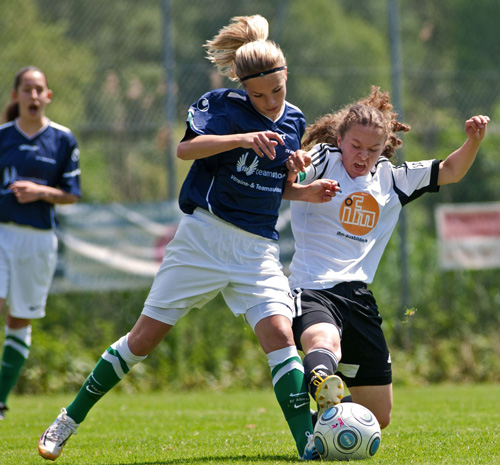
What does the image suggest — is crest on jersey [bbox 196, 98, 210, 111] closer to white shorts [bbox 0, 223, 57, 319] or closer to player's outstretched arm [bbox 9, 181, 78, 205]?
player's outstretched arm [bbox 9, 181, 78, 205]

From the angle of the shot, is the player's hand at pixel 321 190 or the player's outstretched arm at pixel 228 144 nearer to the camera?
the player's outstretched arm at pixel 228 144

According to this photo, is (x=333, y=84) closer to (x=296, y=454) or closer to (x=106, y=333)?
(x=106, y=333)

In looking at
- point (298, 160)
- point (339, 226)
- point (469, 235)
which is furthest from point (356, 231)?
point (469, 235)

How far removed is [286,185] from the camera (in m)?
4.29

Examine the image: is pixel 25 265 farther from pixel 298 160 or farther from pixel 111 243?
pixel 298 160

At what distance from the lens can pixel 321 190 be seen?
4.20m

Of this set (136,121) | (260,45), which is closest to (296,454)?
(260,45)

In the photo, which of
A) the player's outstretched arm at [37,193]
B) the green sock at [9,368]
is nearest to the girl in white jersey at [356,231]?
the player's outstretched arm at [37,193]

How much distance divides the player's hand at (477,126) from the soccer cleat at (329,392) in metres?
1.61

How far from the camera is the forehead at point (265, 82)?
3949 millimetres

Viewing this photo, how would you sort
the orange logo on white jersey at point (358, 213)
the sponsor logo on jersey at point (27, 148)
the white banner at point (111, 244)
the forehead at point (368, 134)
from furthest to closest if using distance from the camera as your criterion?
the white banner at point (111, 244)
the sponsor logo on jersey at point (27, 148)
the orange logo on white jersey at point (358, 213)
the forehead at point (368, 134)

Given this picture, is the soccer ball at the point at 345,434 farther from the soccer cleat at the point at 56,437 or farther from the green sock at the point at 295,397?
the soccer cleat at the point at 56,437

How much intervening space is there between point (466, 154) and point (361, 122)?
2.13 ft

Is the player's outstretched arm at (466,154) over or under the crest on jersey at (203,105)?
under
